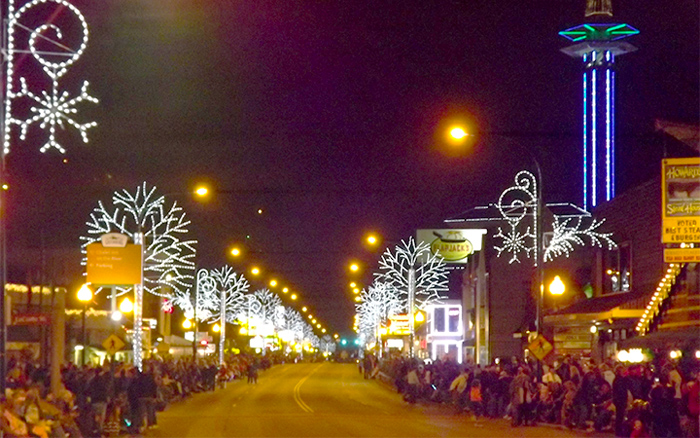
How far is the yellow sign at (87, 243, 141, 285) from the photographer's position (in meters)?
34.2

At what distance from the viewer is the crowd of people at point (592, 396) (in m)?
23.7

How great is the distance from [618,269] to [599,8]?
19795 millimetres

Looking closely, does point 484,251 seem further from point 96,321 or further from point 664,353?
point 664,353

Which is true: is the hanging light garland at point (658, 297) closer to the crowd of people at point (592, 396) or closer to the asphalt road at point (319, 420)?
the crowd of people at point (592, 396)

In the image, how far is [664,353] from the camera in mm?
32906

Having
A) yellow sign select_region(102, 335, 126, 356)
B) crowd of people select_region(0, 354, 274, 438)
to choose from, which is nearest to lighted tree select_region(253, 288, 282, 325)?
crowd of people select_region(0, 354, 274, 438)

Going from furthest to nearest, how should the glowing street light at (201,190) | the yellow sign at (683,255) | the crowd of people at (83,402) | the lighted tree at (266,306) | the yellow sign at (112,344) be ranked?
the lighted tree at (266,306) < the glowing street light at (201,190) < the yellow sign at (112,344) < the yellow sign at (683,255) < the crowd of people at (83,402)

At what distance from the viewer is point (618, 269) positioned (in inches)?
1644

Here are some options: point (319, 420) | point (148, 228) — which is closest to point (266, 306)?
point (148, 228)

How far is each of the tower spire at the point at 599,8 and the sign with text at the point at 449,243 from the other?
2508 cm

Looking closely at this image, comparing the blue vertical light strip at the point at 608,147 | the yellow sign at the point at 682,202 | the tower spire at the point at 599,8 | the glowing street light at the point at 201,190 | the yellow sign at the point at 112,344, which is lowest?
the yellow sign at the point at 112,344

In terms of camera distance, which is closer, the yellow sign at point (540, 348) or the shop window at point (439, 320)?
the yellow sign at point (540, 348)

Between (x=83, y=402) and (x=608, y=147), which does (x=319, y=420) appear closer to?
(x=83, y=402)

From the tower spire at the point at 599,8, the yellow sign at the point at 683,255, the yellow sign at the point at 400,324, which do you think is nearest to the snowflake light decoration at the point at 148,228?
the yellow sign at the point at 400,324
